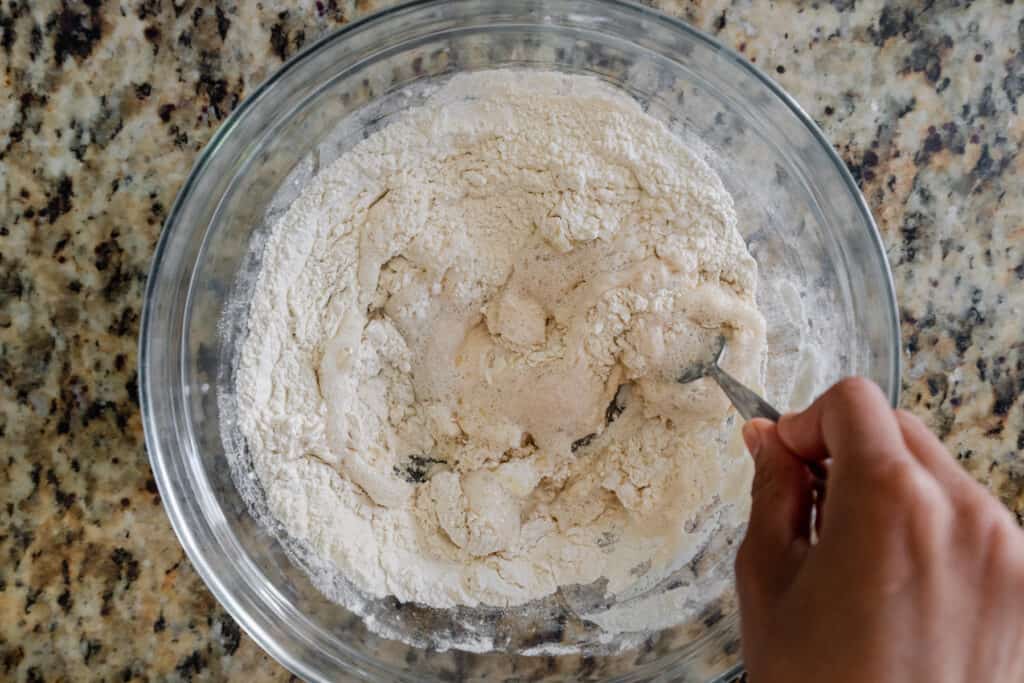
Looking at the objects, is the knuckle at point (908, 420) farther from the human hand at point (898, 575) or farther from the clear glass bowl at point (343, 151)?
the clear glass bowl at point (343, 151)

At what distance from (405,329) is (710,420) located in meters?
0.57

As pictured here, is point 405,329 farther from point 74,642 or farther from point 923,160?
point 923,160

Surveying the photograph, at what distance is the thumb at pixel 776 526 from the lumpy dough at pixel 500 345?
12.6 inches

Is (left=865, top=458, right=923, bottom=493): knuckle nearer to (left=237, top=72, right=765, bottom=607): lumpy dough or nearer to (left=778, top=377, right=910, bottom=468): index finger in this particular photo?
(left=778, top=377, right=910, bottom=468): index finger

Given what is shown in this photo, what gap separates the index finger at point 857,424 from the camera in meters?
0.84

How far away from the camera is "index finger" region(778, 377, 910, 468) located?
0.84 meters

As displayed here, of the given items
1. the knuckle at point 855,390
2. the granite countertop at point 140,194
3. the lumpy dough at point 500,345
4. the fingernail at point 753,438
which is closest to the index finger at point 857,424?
the knuckle at point 855,390

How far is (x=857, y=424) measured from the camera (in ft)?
2.81

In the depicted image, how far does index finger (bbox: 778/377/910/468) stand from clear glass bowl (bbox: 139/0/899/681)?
433 millimetres

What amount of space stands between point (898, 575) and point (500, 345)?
2.52ft

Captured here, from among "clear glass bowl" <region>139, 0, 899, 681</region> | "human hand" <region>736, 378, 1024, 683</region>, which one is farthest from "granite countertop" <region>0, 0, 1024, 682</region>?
"human hand" <region>736, 378, 1024, 683</region>

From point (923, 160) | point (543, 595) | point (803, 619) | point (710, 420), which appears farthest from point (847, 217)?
point (543, 595)

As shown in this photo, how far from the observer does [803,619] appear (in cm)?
85

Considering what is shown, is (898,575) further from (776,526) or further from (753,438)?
(753,438)
